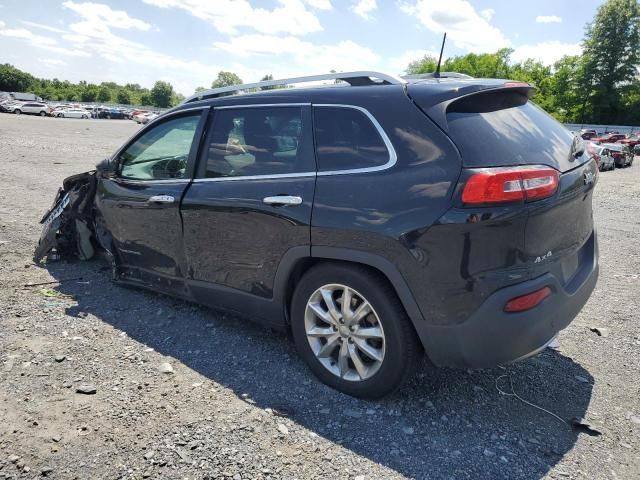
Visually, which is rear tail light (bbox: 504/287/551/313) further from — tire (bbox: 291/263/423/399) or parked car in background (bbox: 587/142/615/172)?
parked car in background (bbox: 587/142/615/172)

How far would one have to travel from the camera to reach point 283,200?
10.4 feet

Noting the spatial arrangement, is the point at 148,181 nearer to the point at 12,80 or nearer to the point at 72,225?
the point at 72,225

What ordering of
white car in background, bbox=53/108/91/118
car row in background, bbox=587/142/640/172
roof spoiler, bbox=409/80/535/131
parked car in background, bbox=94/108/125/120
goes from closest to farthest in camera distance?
1. roof spoiler, bbox=409/80/535/131
2. car row in background, bbox=587/142/640/172
3. white car in background, bbox=53/108/91/118
4. parked car in background, bbox=94/108/125/120

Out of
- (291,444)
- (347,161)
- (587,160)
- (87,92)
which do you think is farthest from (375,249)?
(87,92)

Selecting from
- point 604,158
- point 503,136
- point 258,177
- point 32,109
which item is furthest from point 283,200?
point 32,109

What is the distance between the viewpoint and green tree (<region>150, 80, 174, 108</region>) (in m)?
119

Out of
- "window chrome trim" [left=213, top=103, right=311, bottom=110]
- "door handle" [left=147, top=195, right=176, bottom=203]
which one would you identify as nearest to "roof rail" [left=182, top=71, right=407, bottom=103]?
"window chrome trim" [left=213, top=103, right=311, bottom=110]

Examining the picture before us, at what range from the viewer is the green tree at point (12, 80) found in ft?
331

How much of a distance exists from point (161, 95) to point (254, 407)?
12869 cm

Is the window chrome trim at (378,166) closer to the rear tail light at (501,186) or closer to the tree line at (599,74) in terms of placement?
the rear tail light at (501,186)

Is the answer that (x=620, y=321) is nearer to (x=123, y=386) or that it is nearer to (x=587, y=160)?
(x=587, y=160)

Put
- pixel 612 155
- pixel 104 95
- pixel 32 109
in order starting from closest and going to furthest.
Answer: pixel 612 155 < pixel 32 109 < pixel 104 95

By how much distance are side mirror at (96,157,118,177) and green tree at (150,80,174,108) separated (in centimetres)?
12408

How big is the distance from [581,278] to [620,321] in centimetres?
179
